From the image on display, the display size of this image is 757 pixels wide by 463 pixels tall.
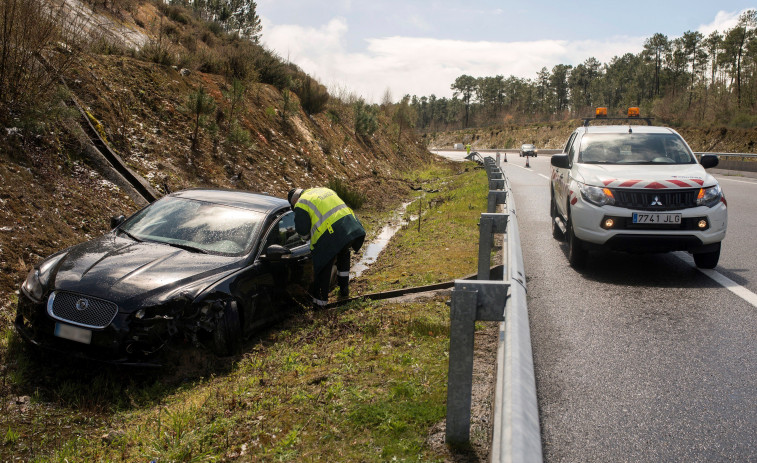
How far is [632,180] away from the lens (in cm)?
746

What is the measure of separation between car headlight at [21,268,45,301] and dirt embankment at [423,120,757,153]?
45700mm

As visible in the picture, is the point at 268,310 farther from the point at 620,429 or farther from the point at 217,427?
the point at 620,429

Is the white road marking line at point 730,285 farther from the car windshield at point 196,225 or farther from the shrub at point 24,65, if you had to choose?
the shrub at point 24,65

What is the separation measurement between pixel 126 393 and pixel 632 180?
6.09 m

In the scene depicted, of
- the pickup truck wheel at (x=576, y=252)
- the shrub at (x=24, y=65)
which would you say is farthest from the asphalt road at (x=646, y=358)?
the shrub at (x=24, y=65)

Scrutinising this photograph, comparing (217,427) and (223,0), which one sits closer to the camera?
(217,427)

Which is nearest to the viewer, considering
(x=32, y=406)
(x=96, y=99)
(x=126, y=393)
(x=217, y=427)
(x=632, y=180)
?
(x=217, y=427)

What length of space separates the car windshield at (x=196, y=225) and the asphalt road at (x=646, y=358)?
315cm

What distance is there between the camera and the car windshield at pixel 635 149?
8.52 m

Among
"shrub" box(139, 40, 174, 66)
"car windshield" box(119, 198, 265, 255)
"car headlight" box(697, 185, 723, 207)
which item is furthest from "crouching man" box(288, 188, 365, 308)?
"shrub" box(139, 40, 174, 66)

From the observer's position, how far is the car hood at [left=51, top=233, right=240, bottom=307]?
4.98 metres

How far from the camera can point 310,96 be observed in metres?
25.3

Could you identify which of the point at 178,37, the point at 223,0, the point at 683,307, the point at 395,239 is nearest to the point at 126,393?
the point at 683,307

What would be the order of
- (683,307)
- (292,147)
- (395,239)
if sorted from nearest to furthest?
(683,307) → (395,239) → (292,147)
